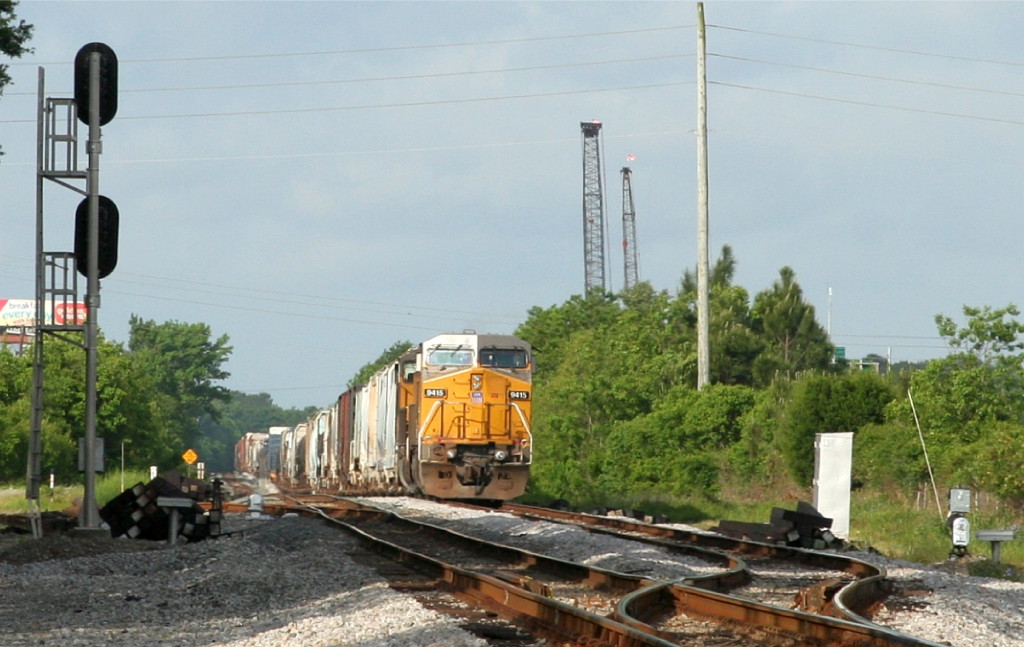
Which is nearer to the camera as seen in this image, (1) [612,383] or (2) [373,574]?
(2) [373,574]

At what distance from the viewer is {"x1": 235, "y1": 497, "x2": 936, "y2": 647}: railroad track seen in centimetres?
787

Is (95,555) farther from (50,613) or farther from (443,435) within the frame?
(443,435)

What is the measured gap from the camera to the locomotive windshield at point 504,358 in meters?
28.4

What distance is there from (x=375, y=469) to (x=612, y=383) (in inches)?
565

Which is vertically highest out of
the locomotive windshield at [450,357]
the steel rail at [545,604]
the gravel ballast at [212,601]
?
the locomotive windshield at [450,357]

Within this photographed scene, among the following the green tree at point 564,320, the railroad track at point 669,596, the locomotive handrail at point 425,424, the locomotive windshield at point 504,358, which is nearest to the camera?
the railroad track at point 669,596

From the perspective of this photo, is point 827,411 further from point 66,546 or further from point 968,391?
point 66,546

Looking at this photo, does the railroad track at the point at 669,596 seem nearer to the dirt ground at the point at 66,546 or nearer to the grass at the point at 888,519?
the grass at the point at 888,519

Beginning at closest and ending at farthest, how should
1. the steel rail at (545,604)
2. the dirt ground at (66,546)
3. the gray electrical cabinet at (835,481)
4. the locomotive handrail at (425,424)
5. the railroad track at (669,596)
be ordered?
the steel rail at (545,604) < the railroad track at (669,596) < the dirt ground at (66,546) < the gray electrical cabinet at (835,481) < the locomotive handrail at (425,424)

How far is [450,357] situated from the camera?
2827 cm

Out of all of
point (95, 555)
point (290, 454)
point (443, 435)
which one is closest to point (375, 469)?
point (443, 435)

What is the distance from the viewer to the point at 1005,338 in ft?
106

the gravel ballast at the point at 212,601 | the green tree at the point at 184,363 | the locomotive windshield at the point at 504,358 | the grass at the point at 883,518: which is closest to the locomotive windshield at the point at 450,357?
the locomotive windshield at the point at 504,358

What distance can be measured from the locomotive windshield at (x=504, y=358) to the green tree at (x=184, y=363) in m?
98.4
